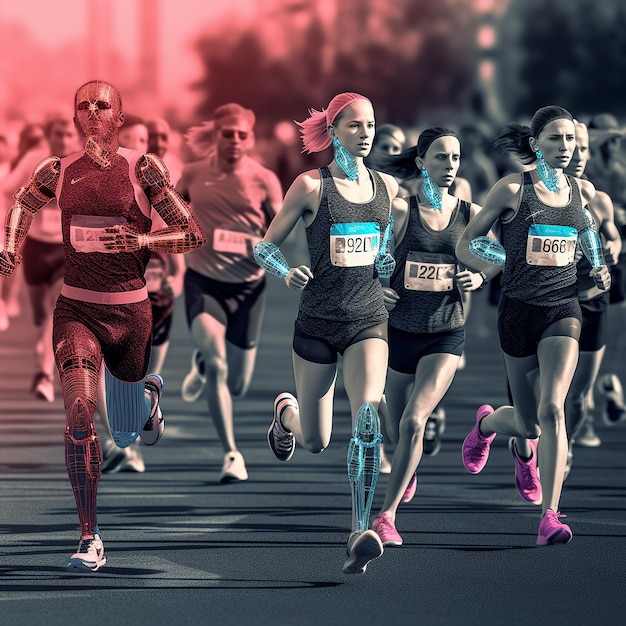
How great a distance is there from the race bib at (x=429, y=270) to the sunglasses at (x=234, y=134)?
2.13 m

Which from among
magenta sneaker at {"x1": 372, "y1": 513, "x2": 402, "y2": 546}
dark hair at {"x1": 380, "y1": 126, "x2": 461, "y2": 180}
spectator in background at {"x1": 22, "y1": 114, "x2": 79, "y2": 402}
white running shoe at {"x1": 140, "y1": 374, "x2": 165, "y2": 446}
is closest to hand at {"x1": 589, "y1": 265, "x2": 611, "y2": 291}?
dark hair at {"x1": 380, "y1": 126, "x2": 461, "y2": 180}

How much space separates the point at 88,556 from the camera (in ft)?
24.8

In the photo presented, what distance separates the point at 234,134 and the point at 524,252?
2.59m

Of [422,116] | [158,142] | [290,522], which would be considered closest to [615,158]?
[158,142]

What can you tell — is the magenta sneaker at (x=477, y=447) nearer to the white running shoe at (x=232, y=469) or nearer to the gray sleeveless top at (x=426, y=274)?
the gray sleeveless top at (x=426, y=274)

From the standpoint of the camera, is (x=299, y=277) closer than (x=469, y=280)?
Yes

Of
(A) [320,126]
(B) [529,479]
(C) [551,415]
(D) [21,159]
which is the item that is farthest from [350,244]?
(D) [21,159]

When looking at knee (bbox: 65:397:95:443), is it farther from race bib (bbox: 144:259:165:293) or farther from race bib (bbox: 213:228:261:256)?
race bib (bbox: 144:259:165:293)

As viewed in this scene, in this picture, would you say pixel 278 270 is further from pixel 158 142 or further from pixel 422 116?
pixel 422 116

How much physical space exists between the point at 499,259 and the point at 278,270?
3.52ft

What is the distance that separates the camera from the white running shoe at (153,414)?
8758 millimetres

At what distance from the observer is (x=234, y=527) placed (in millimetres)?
8742

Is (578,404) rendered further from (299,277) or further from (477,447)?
(299,277)

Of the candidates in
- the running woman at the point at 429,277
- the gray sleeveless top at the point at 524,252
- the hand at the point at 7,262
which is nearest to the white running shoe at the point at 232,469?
the running woman at the point at 429,277
